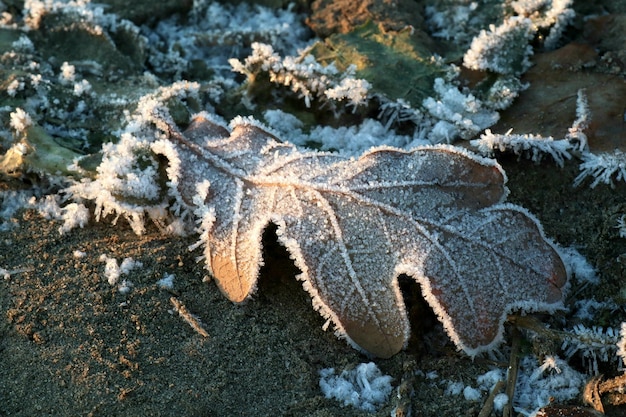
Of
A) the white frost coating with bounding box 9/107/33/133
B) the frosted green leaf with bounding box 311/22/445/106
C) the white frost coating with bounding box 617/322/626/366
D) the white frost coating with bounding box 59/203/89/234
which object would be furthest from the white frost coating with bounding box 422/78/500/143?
the white frost coating with bounding box 9/107/33/133

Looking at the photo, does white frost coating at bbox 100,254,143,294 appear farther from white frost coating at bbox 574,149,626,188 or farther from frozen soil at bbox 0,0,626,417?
white frost coating at bbox 574,149,626,188

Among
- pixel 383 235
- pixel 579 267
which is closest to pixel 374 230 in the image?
pixel 383 235

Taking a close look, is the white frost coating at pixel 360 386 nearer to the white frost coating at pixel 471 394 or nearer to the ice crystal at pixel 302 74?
the white frost coating at pixel 471 394

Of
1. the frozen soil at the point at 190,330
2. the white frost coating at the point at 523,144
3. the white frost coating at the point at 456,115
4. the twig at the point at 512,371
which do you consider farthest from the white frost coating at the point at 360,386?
the white frost coating at the point at 456,115

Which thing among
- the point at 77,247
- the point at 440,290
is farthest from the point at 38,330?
the point at 440,290

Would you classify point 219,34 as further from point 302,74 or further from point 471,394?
point 471,394
